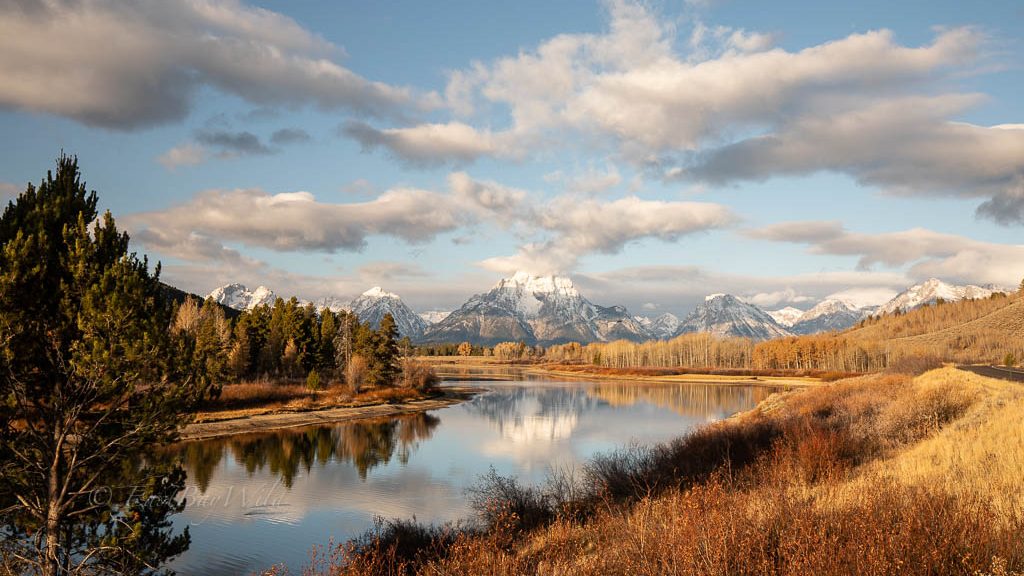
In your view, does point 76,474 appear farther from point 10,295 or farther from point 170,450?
point 170,450

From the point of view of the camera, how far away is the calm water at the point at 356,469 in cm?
2112

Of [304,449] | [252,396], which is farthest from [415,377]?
[304,449]

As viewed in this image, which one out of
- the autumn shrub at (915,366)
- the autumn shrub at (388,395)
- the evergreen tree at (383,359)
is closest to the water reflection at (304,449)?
the autumn shrub at (388,395)

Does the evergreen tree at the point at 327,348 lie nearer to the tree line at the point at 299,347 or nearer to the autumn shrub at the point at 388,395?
the tree line at the point at 299,347

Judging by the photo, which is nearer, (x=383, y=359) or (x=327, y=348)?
(x=383, y=359)

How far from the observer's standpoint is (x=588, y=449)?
→ 39250 millimetres

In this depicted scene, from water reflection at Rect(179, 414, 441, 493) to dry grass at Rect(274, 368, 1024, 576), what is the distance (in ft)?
51.4

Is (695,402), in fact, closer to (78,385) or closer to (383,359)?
(383,359)

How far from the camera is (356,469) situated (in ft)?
109

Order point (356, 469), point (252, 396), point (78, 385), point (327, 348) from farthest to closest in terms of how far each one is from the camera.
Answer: point (327, 348) → point (252, 396) → point (356, 469) → point (78, 385)

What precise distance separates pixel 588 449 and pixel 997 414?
23.5 m

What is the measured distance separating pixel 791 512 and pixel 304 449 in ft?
119

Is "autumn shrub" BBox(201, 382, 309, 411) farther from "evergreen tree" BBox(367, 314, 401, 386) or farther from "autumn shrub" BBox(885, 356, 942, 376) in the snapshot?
"autumn shrub" BBox(885, 356, 942, 376)

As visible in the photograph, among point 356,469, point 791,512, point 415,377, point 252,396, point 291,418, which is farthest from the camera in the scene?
point 415,377
